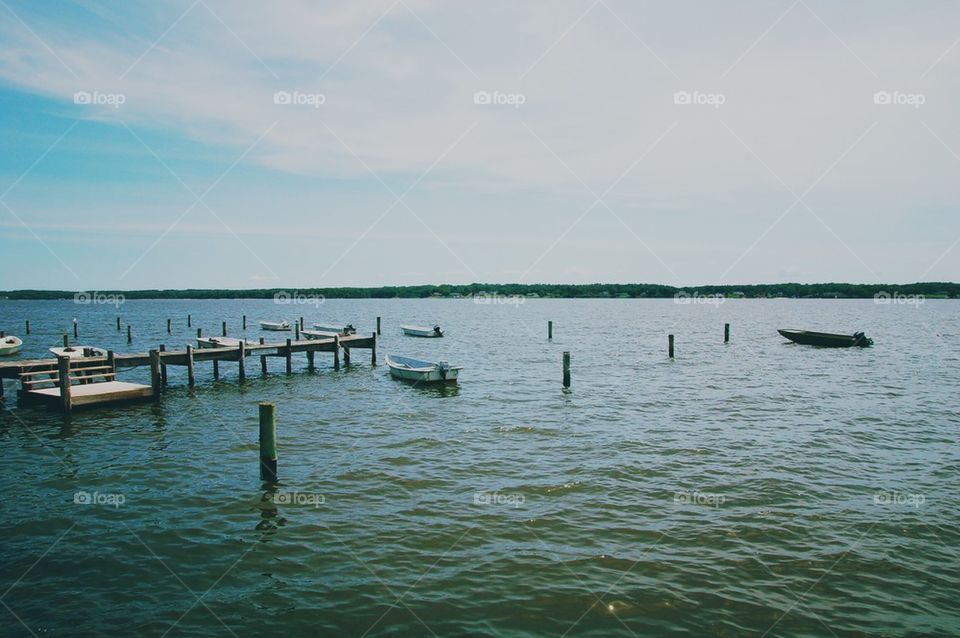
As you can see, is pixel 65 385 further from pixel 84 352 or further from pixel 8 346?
pixel 8 346

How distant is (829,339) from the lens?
5131 centimetres

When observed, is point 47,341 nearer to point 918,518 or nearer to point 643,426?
point 643,426

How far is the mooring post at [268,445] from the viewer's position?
14727 millimetres

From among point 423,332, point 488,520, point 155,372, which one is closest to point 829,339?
point 423,332

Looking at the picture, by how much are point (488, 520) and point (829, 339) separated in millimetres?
49499

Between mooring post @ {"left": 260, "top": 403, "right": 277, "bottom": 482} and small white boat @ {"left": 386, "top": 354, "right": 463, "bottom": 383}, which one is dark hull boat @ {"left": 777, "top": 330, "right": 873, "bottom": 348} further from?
mooring post @ {"left": 260, "top": 403, "right": 277, "bottom": 482}

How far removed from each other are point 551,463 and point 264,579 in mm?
8658

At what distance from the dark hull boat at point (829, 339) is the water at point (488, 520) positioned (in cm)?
2684

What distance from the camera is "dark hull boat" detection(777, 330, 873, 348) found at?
50.1 meters

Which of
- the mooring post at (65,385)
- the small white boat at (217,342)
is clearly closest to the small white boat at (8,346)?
the small white boat at (217,342)

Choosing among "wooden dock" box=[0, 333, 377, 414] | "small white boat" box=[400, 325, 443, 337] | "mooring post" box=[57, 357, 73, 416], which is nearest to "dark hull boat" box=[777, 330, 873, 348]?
"small white boat" box=[400, 325, 443, 337]

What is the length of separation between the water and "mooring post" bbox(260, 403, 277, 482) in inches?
16.7

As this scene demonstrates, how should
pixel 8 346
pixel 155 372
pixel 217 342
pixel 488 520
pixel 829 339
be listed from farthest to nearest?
pixel 829 339, pixel 8 346, pixel 217 342, pixel 155 372, pixel 488 520

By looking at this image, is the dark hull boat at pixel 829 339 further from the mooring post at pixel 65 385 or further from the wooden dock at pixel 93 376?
the mooring post at pixel 65 385
